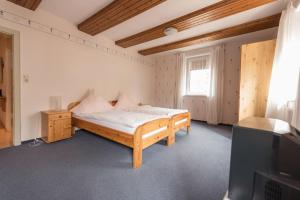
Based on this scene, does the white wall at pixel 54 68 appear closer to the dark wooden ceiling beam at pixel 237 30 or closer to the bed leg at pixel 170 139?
the dark wooden ceiling beam at pixel 237 30

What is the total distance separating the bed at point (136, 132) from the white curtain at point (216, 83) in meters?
2.40

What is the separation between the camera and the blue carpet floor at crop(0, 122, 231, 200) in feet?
4.93

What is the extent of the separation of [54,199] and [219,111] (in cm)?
467

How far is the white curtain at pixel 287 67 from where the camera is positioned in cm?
201

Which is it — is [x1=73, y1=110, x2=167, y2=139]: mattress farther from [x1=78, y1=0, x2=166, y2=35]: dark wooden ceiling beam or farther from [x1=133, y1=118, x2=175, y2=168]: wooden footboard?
[x1=78, y1=0, x2=166, y2=35]: dark wooden ceiling beam

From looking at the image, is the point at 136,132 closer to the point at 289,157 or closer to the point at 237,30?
the point at 289,157

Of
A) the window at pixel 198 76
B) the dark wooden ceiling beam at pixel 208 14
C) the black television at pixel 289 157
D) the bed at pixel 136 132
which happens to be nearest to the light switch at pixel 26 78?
the bed at pixel 136 132

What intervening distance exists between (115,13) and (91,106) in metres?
2.19

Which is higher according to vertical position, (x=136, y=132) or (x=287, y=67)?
(x=287, y=67)

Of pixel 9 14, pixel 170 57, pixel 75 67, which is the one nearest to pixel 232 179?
pixel 75 67

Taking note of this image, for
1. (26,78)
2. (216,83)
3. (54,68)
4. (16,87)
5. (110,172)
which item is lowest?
(110,172)

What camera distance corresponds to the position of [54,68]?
315 centimetres

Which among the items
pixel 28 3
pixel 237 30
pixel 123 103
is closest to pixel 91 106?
pixel 123 103

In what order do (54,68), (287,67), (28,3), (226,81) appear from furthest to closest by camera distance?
(226,81)
(54,68)
(28,3)
(287,67)
